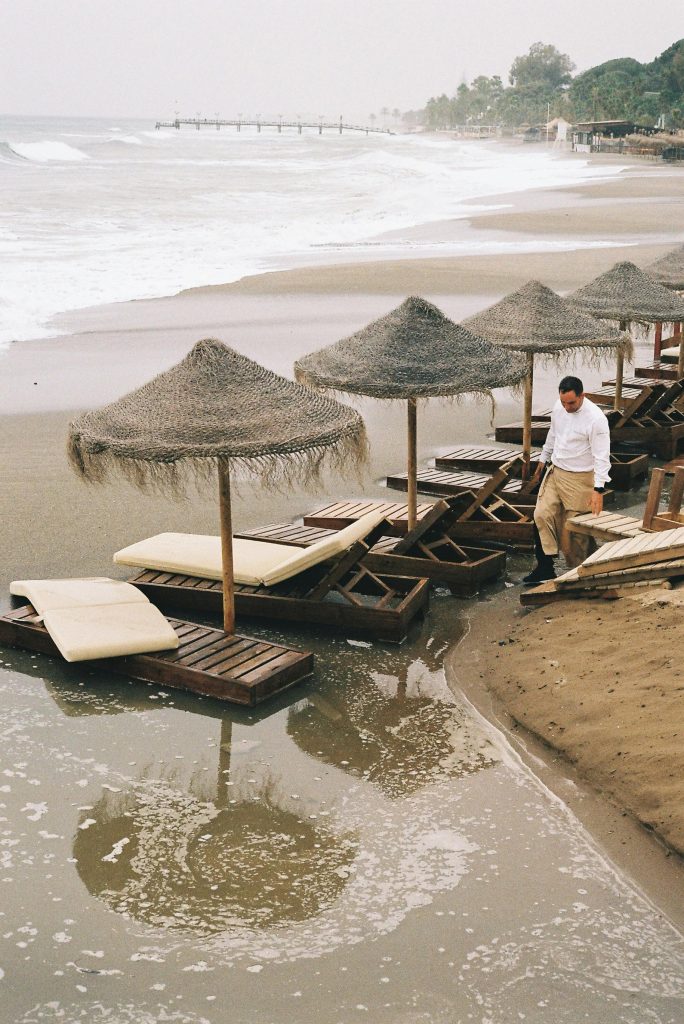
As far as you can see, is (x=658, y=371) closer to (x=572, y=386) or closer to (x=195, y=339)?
(x=195, y=339)

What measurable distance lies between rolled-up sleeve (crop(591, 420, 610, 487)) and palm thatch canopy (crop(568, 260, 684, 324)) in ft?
13.6

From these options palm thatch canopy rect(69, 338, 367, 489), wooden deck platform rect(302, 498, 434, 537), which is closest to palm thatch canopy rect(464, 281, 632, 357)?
wooden deck platform rect(302, 498, 434, 537)

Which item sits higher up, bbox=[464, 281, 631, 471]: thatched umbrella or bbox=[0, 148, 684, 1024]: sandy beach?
bbox=[464, 281, 631, 471]: thatched umbrella

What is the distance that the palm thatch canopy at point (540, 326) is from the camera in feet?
34.9

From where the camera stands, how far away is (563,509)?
9203 millimetres

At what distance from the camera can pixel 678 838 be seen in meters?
5.44

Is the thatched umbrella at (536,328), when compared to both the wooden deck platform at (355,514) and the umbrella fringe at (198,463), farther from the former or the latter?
the umbrella fringe at (198,463)

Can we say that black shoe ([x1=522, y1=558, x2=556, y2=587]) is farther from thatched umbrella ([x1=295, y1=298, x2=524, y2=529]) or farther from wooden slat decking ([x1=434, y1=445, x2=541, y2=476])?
wooden slat decking ([x1=434, y1=445, x2=541, y2=476])

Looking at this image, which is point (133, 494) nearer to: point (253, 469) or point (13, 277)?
point (253, 469)

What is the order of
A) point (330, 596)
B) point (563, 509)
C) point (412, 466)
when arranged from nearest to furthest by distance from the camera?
point (330, 596) → point (563, 509) → point (412, 466)

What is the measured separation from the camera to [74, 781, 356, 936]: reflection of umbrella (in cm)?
503

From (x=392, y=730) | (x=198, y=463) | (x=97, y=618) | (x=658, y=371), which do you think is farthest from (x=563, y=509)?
(x=658, y=371)

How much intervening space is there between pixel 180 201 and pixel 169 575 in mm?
44152

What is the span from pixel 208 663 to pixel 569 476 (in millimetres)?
3396
